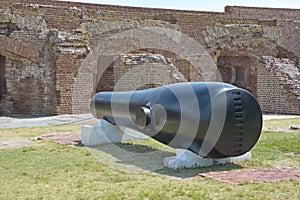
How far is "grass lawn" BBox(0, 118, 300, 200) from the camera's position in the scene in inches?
168

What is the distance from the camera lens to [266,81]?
56.0 ft

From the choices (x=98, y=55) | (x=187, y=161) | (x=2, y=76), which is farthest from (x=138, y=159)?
(x=2, y=76)

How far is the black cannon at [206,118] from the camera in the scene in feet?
17.1

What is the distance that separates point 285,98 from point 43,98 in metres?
8.49

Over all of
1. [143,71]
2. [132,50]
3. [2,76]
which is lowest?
[2,76]

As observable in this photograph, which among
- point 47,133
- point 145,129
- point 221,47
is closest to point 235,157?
point 145,129

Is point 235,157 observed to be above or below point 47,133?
above

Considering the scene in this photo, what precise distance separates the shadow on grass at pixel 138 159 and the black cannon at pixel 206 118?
0.29m

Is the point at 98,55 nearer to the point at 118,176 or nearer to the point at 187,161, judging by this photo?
the point at 187,161

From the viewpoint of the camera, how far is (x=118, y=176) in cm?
517

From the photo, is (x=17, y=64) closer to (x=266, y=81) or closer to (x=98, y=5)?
(x=98, y=5)

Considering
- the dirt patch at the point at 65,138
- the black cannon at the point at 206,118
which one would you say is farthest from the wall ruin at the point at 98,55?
the black cannon at the point at 206,118

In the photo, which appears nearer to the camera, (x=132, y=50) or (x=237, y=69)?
(x=132, y=50)

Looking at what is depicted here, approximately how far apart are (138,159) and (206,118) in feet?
5.19
